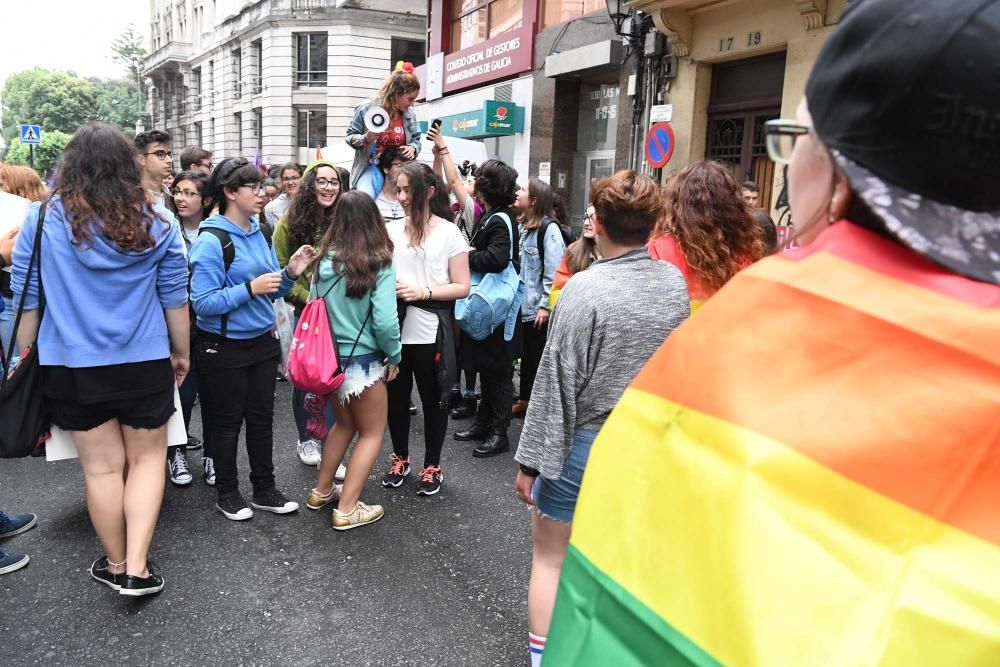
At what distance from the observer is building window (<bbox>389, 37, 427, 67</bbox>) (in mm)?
33188

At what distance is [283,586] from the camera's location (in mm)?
3209

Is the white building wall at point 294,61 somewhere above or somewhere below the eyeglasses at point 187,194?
above

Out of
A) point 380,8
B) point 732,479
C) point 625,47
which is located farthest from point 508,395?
point 380,8

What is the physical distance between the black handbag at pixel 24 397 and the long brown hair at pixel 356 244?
47.5 inches

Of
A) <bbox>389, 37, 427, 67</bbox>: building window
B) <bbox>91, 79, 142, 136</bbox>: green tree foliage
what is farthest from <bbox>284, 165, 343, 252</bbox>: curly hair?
<bbox>91, 79, 142, 136</bbox>: green tree foliage

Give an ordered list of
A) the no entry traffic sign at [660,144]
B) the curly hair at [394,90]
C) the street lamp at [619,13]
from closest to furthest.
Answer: the curly hair at [394,90], the no entry traffic sign at [660,144], the street lamp at [619,13]

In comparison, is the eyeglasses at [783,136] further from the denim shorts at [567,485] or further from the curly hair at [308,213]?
the curly hair at [308,213]

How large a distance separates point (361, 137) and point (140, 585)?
3.06 meters

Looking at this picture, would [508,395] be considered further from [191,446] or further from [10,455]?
[10,455]

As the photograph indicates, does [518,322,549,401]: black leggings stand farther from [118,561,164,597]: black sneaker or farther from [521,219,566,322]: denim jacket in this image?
[118,561,164,597]: black sneaker

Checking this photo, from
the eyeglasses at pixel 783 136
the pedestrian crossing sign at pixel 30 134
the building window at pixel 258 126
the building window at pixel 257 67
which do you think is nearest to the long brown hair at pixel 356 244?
the eyeglasses at pixel 783 136

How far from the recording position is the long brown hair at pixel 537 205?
17.5ft

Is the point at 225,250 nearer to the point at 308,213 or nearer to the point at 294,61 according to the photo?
the point at 308,213

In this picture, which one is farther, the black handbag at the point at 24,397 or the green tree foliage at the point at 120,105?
the green tree foliage at the point at 120,105
